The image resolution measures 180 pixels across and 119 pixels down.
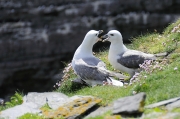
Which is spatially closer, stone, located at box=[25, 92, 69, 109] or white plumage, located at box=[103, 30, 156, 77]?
stone, located at box=[25, 92, 69, 109]

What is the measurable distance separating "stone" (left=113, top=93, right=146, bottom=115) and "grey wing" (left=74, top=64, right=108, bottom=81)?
244 centimetres

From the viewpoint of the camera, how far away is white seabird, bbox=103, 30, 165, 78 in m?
9.94

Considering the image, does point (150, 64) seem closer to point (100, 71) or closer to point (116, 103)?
point (100, 71)

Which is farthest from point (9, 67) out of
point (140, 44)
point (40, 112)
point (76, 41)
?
point (40, 112)

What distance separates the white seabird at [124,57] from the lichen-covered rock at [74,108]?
1937 millimetres

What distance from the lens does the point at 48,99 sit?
9.29m

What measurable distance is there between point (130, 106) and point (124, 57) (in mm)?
3078

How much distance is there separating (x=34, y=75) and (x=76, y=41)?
3.55 metres

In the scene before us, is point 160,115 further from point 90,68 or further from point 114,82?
point 90,68

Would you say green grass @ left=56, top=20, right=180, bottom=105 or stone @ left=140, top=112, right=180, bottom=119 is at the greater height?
green grass @ left=56, top=20, right=180, bottom=105

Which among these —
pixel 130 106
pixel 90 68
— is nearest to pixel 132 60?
pixel 90 68

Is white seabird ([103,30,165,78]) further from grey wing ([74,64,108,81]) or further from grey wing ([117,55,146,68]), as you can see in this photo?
grey wing ([74,64,108,81])

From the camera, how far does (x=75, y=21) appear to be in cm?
3512

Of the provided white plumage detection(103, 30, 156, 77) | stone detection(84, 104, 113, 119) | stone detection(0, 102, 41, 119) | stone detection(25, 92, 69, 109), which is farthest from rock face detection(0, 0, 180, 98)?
stone detection(84, 104, 113, 119)
